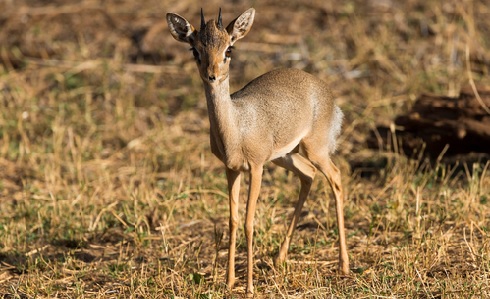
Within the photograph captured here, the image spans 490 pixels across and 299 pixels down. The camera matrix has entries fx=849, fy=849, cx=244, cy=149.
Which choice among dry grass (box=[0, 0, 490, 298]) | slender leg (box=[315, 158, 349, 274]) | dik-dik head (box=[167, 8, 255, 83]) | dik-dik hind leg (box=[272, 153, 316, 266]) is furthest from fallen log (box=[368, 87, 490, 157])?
dik-dik head (box=[167, 8, 255, 83])

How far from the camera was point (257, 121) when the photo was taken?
5.71 metres

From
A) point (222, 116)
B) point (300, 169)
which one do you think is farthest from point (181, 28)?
point (300, 169)

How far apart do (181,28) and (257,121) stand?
818mm

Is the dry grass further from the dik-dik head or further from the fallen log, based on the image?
the dik-dik head

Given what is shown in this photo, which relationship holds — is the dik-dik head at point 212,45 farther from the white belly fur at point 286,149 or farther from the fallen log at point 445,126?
the fallen log at point 445,126

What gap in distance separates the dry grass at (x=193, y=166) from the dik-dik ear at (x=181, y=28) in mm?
1462

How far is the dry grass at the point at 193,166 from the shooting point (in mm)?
5855

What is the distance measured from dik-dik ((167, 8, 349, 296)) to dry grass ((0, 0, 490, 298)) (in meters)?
0.44

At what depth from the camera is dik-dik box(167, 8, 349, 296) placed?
522cm

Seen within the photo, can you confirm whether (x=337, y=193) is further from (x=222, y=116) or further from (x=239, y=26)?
(x=239, y=26)

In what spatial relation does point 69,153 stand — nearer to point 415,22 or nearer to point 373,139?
point 373,139

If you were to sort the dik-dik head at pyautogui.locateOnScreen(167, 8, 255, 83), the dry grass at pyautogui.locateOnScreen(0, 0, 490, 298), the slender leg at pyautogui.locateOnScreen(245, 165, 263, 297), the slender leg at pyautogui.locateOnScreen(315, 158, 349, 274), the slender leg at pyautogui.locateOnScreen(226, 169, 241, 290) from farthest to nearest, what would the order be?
the slender leg at pyautogui.locateOnScreen(315, 158, 349, 274)
the dry grass at pyautogui.locateOnScreen(0, 0, 490, 298)
the slender leg at pyautogui.locateOnScreen(226, 169, 241, 290)
the slender leg at pyautogui.locateOnScreen(245, 165, 263, 297)
the dik-dik head at pyautogui.locateOnScreen(167, 8, 255, 83)

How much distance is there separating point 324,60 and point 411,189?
358 centimetres

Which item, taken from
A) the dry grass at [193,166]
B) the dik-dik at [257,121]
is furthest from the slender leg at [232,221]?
the dry grass at [193,166]
